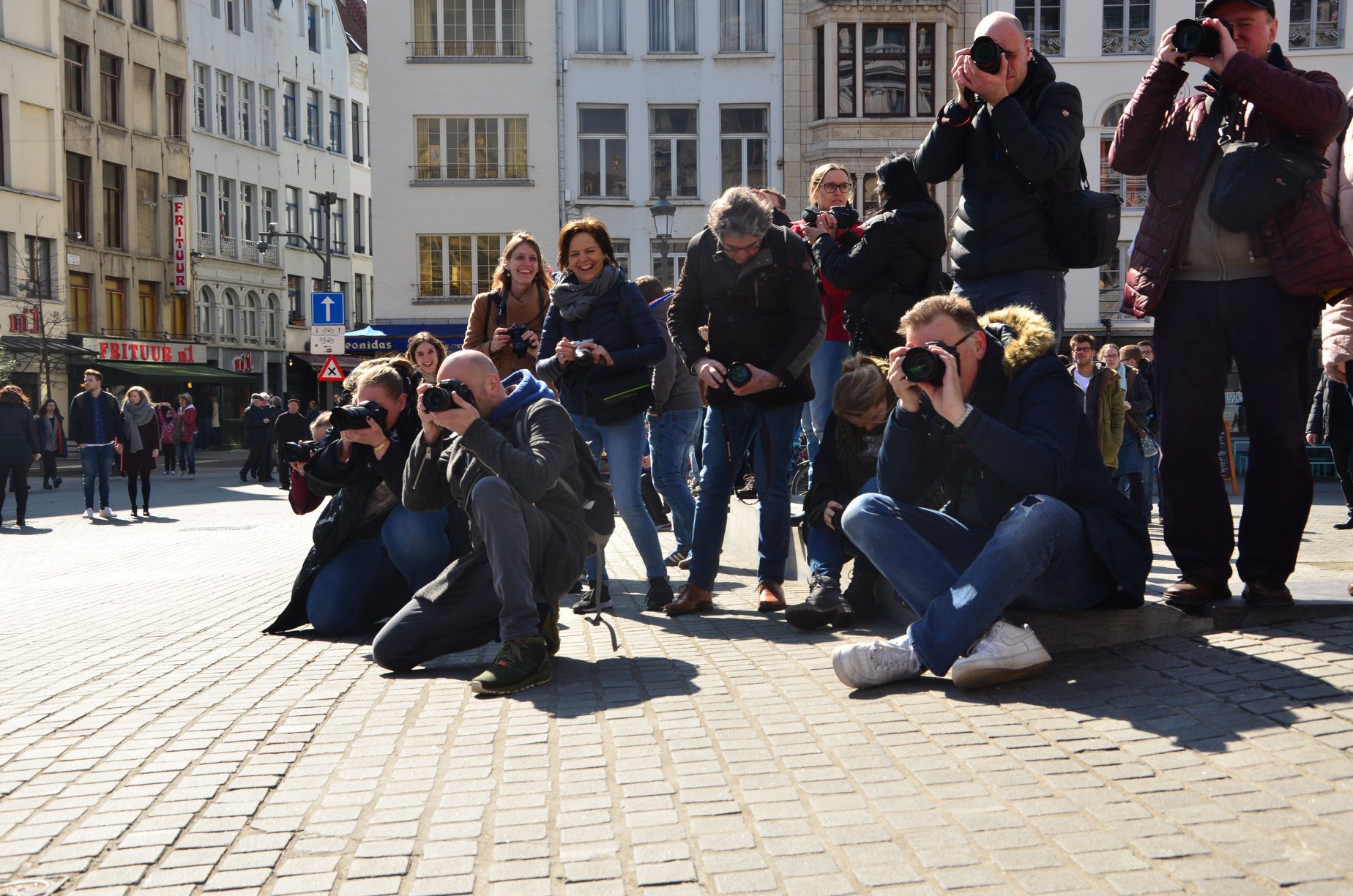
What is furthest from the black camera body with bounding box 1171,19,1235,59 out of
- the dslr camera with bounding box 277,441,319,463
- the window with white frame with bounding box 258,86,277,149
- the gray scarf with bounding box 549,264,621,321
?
the window with white frame with bounding box 258,86,277,149

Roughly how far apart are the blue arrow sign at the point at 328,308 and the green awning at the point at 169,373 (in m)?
18.1

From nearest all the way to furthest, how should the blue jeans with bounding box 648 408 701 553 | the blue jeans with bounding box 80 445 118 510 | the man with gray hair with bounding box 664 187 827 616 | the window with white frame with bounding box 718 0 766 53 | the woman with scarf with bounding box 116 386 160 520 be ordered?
the man with gray hair with bounding box 664 187 827 616 < the blue jeans with bounding box 648 408 701 553 < the blue jeans with bounding box 80 445 118 510 < the woman with scarf with bounding box 116 386 160 520 < the window with white frame with bounding box 718 0 766 53

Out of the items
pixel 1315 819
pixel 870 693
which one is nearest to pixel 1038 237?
pixel 870 693

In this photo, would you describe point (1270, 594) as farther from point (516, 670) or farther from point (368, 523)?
point (368, 523)

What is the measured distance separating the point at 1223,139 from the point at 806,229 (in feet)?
8.38

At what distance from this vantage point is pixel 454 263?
125ft

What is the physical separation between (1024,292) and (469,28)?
3433 cm

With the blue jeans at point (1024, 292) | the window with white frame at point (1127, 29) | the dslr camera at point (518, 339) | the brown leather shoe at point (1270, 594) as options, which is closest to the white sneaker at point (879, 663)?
the brown leather shoe at point (1270, 594)

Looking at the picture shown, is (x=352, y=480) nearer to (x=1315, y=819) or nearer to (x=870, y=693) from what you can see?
(x=870, y=693)

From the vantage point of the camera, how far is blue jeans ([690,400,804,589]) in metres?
7.20

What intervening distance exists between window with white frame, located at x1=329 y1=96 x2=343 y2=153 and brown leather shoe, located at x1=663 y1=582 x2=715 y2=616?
5887 centimetres

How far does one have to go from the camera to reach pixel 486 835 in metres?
3.63

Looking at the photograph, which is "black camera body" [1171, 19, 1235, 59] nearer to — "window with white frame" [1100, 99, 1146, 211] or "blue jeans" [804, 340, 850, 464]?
"blue jeans" [804, 340, 850, 464]

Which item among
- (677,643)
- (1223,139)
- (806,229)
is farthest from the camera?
(806,229)
